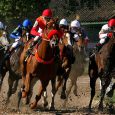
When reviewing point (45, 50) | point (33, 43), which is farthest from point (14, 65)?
point (45, 50)

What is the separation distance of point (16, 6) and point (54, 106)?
1345cm

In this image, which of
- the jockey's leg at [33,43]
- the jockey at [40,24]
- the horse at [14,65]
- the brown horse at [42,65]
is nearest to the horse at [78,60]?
the horse at [14,65]

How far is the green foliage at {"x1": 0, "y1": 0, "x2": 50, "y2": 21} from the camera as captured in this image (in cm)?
2677

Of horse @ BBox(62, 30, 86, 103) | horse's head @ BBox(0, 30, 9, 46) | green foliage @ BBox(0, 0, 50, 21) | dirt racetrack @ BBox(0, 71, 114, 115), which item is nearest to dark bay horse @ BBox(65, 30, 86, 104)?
horse @ BBox(62, 30, 86, 103)

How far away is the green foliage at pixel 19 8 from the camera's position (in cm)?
2677

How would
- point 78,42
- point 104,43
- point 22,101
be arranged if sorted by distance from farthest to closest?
point 78,42, point 22,101, point 104,43

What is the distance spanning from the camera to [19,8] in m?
27.3

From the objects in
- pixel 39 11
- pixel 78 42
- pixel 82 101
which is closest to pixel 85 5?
pixel 39 11

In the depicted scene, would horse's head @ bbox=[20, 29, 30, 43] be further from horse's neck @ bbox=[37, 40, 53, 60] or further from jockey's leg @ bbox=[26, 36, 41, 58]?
horse's neck @ bbox=[37, 40, 53, 60]

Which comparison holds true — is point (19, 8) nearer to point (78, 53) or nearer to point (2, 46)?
point (78, 53)

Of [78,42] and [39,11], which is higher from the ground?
[39,11]

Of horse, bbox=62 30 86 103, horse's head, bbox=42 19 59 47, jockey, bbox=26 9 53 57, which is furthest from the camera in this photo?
horse, bbox=62 30 86 103

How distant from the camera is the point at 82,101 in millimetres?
16078

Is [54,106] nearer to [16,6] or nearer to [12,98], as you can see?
[12,98]
